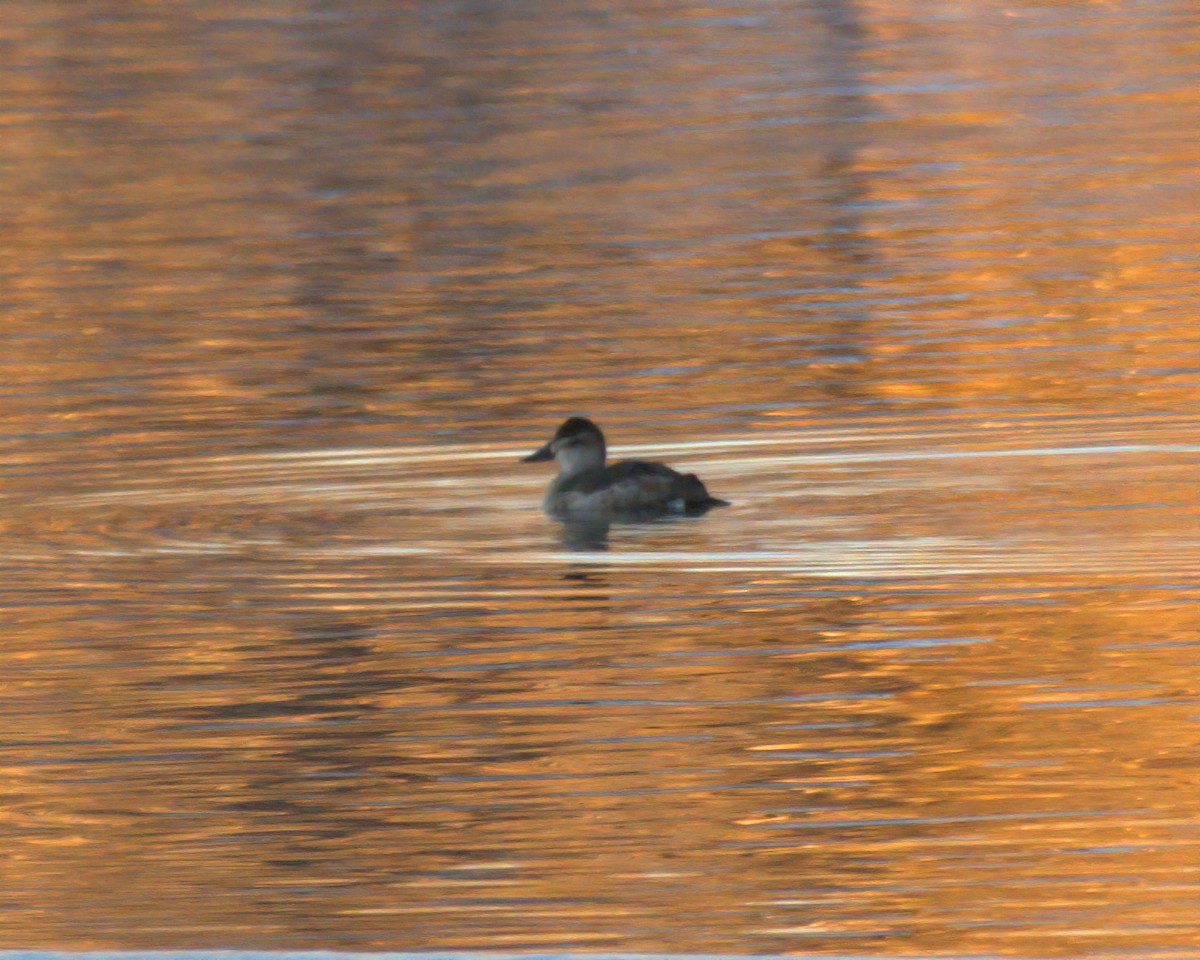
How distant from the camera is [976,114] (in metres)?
31.1

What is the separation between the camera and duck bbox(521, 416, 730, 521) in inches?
534

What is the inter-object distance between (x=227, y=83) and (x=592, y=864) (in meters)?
30.5

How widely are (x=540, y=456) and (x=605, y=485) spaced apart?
80 centimetres

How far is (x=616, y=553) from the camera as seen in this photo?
13.4 m

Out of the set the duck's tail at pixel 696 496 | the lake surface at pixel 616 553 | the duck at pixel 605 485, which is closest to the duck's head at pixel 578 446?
the duck at pixel 605 485

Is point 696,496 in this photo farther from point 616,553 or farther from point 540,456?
point 540,456

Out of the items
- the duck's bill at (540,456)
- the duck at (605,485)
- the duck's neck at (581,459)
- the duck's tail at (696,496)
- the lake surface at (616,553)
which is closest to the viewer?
the lake surface at (616,553)

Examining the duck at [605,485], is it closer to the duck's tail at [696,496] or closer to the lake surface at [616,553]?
the duck's tail at [696,496]

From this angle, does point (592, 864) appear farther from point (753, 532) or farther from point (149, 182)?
point (149, 182)

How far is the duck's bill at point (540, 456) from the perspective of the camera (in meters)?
14.5

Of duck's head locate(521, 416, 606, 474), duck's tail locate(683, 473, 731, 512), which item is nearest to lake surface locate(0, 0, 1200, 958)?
duck's tail locate(683, 473, 731, 512)

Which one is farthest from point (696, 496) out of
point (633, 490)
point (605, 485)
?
point (605, 485)

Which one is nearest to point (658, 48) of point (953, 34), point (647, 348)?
point (953, 34)

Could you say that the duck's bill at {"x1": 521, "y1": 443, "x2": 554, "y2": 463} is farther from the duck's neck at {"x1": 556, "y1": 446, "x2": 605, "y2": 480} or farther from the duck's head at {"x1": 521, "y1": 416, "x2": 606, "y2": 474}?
the duck's neck at {"x1": 556, "y1": 446, "x2": 605, "y2": 480}
